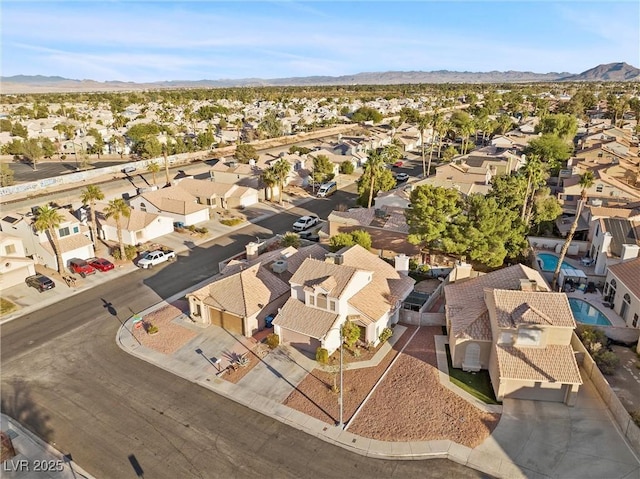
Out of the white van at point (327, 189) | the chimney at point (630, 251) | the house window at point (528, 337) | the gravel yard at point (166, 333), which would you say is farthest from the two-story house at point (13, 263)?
the chimney at point (630, 251)

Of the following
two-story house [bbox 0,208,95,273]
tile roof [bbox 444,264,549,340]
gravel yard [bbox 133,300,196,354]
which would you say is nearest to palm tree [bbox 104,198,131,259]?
two-story house [bbox 0,208,95,273]

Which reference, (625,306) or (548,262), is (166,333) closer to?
(625,306)

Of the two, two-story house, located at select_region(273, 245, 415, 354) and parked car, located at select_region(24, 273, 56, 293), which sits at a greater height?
two-story house, located at select_region(273, 245, 415, 354)

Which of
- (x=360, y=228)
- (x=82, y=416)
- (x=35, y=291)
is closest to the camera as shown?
(x=82, y=416)

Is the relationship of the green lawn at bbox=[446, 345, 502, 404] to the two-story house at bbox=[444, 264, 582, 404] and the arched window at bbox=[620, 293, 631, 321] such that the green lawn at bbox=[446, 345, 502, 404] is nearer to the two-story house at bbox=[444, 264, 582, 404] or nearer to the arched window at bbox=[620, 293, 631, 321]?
the two-story house at bbox=[444, 264, 582, 404]

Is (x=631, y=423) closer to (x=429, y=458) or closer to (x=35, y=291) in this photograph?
(x=429, y=458)

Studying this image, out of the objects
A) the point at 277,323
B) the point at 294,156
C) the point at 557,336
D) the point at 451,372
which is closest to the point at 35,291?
the point at 277,323

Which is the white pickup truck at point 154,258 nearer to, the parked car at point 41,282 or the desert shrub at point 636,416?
the parked car at point 41,282
